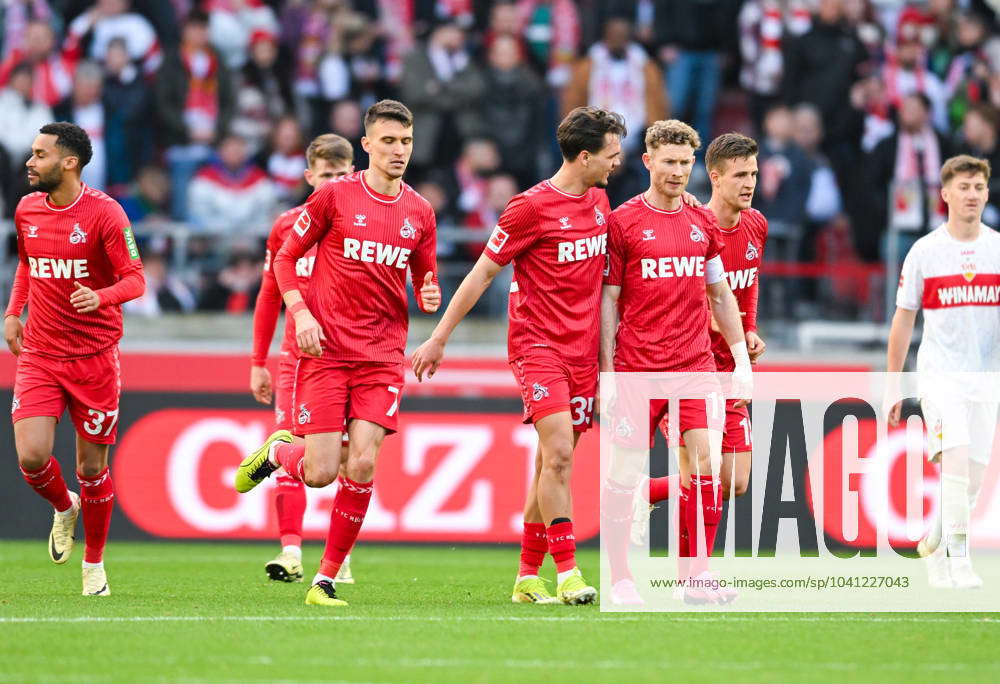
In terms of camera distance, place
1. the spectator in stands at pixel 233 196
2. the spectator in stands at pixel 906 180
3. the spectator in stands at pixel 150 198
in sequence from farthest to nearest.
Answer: the spectator in stands at pixel 150 198 < the spectator in stands at pixel 233 196 < the spectator in stands at pixel 906 180

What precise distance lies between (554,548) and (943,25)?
38.6 feet

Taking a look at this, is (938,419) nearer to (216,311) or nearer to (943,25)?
(216,311)

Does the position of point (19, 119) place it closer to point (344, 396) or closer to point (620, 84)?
point (620, 84)

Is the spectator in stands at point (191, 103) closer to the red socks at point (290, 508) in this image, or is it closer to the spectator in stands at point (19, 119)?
the spectator in stands at point (19, 119)

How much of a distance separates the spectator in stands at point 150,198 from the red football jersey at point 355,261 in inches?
303

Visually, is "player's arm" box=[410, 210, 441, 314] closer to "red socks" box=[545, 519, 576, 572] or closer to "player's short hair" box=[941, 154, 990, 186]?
"red socks" box=[545, 519, 576, 572]

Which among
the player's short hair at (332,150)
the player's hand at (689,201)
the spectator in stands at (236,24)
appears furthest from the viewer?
the spectator in stands at (236,24)

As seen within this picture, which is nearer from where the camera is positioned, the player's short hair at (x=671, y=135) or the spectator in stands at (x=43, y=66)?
the player's short hair at (x=671, y=135)

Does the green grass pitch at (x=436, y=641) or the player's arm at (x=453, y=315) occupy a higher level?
the player's arm at (x=453, y=315)

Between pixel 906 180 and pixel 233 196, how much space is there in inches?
263

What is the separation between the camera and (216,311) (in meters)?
15.0

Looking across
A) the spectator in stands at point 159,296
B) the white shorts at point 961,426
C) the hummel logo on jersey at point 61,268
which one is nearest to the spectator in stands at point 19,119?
the spectator in stands at point 159,296

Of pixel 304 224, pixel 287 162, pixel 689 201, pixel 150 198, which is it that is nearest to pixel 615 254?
pixel 689 201

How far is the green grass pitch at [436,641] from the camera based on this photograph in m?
6.11
